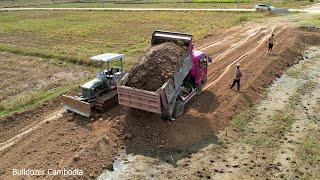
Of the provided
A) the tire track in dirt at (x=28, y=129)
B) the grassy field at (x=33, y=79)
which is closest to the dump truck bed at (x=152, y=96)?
the tire track in dirt at (x=28, y=129)

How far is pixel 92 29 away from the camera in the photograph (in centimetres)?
4497

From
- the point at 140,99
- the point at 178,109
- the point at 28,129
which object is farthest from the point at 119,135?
the point at 28,129

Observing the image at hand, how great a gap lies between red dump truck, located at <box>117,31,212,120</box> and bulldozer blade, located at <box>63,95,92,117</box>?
1915 mm

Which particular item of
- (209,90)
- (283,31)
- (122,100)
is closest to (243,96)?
(209,90)

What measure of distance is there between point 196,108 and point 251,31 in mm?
21021

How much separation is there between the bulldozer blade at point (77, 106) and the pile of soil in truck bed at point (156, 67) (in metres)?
2.19

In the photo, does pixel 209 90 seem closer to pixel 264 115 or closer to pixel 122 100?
Result: pixel 264 115

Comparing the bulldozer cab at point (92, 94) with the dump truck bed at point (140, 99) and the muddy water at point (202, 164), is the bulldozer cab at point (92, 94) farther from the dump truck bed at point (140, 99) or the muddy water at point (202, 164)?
the muddy water at point (202, 164)

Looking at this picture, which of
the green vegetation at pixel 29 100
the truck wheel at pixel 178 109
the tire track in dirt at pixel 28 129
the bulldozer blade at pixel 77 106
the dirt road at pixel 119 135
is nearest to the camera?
the dirt road at pixel 119 135

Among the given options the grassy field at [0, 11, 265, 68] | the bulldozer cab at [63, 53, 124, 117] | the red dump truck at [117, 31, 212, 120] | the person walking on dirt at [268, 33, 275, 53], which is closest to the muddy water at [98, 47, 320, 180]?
the red dump truck at [117, 31, 212, 120]

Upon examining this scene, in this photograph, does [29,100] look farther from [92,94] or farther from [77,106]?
[92,94]

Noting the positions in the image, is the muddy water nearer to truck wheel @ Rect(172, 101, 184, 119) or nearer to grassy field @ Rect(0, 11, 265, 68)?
truck wheel @ Rect(172, 101, 184, 119)

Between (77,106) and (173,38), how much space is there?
5465 millimetres

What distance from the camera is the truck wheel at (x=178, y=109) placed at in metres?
17.7
